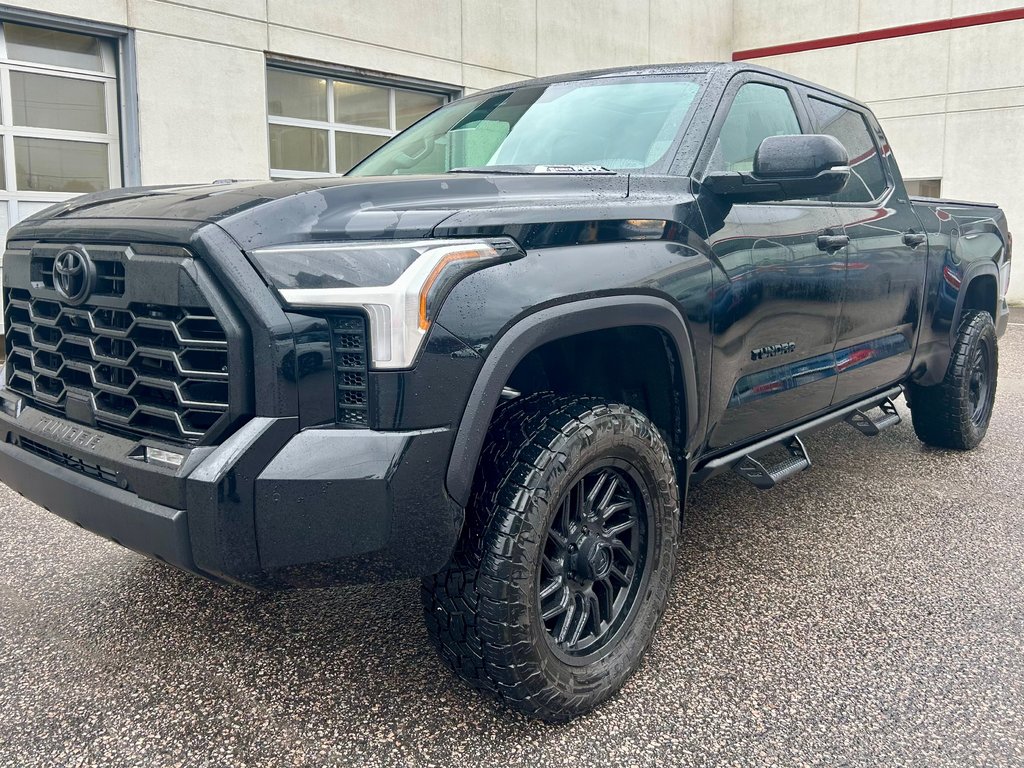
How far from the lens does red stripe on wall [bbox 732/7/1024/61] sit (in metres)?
13.3

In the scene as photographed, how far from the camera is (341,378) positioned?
191cm

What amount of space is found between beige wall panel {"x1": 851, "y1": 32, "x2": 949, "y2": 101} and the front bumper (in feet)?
48.1

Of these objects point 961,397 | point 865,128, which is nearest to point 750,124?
point 865,128

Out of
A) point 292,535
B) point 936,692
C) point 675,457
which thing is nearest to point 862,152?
point 675,457

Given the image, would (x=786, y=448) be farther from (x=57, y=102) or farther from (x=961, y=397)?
(x=57, y=102)

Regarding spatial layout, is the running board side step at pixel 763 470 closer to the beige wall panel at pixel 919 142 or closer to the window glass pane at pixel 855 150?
the window glass pane at pixel 855 150

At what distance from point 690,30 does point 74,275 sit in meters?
14.0

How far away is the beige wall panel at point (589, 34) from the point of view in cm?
1191

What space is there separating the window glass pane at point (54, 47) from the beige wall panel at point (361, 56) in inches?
66.7

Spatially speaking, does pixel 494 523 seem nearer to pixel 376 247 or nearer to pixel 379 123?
pixel 376 247

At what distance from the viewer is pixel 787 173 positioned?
267 centimetres

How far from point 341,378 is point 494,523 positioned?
0.52 metres

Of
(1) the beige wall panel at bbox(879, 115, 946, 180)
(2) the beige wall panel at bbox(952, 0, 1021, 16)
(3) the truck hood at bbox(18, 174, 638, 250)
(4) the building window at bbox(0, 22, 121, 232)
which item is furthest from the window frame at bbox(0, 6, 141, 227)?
(2) the beige wall panel at bbox(952, 0, 1021, 16)

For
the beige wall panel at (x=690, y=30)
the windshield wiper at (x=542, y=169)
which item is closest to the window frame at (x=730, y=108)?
the windshield wiper at (x=542, y=169)
